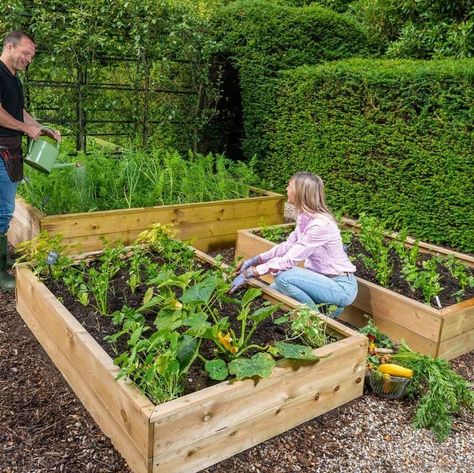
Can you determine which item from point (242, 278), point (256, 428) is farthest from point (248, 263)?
point (256, 428)

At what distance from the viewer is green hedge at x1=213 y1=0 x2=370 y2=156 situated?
718cm

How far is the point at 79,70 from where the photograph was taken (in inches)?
245

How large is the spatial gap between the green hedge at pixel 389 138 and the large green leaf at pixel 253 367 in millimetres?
3496

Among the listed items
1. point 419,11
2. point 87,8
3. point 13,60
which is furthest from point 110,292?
point 419,11

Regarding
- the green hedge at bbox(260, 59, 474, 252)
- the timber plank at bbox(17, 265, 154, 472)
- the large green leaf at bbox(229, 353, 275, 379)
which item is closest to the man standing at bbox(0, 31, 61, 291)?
the timber plank at bbox(17, 265, 154, 472)

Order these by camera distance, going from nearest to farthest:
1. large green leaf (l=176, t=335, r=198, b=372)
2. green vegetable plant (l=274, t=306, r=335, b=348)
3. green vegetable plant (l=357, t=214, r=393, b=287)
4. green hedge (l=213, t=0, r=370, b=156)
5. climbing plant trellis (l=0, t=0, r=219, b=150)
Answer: large green leaf (l=176, t=335, r=198, b=372), green vegetable plant (l=274, t=306, r=335, b=348), green vegetable plant (l=357, t=214, r=393, b=287), climbing plant trellis (l=0, t=0, r=219, b=150), green hedge (l=213, t=0, r=370, b=156)

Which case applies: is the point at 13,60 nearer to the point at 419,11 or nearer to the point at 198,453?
the point at 198,453

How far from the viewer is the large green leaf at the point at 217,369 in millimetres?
2418

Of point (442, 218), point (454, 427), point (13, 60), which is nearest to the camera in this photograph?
point (454, 427)

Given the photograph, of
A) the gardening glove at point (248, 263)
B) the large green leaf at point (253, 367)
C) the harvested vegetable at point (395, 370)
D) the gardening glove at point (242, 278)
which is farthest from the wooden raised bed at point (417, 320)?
the large green leaf at point (253, 367)

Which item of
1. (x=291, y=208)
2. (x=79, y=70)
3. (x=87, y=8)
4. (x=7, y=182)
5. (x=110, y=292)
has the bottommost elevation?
(x=291, y=208)

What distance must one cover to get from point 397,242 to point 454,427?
1789 millimetres

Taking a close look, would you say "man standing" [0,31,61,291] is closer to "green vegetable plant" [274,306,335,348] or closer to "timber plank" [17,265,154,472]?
"timber plank" [17,265,154,472]

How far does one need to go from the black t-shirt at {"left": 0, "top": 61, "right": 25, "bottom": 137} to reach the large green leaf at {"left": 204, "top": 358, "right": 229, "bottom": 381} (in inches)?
102
